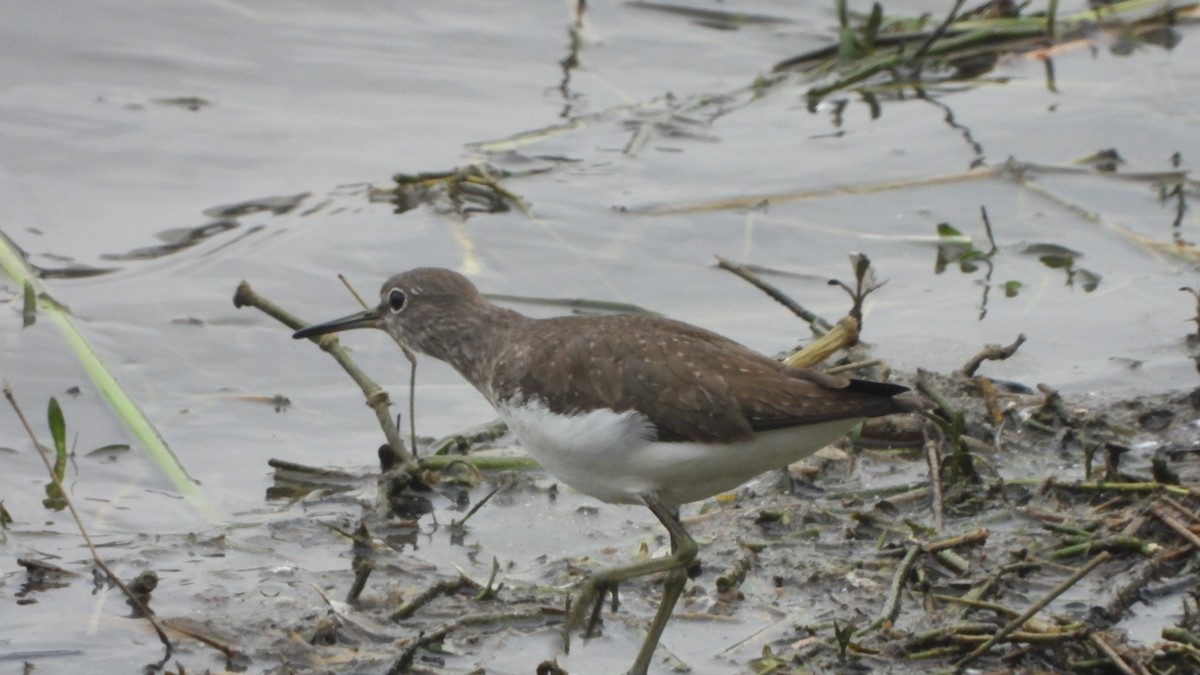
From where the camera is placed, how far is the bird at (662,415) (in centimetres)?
487

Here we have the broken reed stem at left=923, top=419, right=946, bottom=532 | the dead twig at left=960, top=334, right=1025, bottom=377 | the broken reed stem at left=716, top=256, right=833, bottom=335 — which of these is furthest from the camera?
the broken reed stem at left=716, top=256, right=833, bottom=335

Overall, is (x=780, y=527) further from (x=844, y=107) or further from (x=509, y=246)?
(x=844, y=107)

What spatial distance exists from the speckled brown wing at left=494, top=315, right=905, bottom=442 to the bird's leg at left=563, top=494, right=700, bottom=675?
1.07ft

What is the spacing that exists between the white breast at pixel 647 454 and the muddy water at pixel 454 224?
513 millimetres

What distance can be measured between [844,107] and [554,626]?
6.33m

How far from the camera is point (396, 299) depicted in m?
6.38

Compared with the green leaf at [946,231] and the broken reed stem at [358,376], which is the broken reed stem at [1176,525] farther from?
the green leaf at [946,231]

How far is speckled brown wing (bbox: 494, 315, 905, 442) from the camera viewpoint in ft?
15.9

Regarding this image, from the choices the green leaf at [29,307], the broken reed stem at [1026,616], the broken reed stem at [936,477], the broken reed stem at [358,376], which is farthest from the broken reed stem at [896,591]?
the green leaf at [29,307]

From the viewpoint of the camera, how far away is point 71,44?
1068cm

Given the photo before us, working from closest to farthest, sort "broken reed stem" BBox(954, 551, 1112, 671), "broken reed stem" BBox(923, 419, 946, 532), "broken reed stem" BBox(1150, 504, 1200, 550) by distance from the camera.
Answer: "broken reed stem" BBox(954, 551, 1112, 671) < "broken reed stem" BBox(1150, 504, 1200, 550) < "broken reed stem" BBox(923, 419, 946, 532)

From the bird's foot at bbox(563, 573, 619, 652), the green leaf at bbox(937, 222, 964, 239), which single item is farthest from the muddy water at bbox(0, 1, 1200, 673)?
the green leaf at bbox(937, 222, 964, 239)

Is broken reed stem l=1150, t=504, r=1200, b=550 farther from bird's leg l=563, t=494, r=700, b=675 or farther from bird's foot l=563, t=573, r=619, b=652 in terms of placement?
bird's foot l=563, t=573, r=619, b=652

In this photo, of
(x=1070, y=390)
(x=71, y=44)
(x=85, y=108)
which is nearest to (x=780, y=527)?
(x=1070, y=390)
